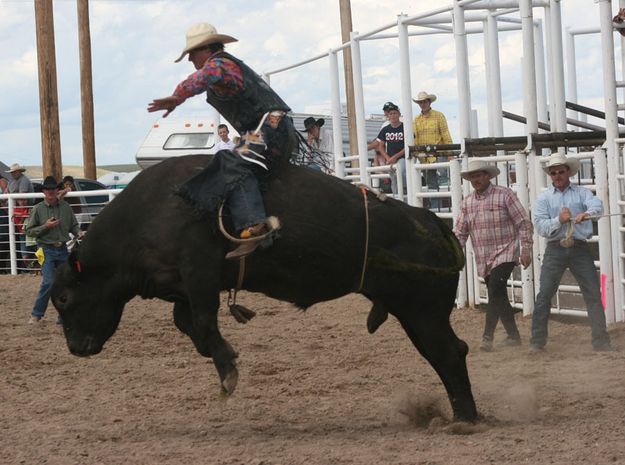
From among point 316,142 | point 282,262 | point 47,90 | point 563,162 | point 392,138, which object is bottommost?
point 282,262

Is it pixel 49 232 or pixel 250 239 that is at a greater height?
pixel 49 232

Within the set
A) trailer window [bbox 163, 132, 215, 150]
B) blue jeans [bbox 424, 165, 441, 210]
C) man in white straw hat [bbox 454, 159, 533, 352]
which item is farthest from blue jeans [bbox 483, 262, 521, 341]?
trailer window [bbox 163, 132, 215, 150]

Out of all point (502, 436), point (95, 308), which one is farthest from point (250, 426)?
point (502, 436)

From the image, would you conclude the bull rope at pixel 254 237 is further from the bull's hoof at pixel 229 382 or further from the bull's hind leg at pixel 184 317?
the bull's hoof at pixel 229 382

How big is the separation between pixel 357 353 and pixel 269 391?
1.85 meters

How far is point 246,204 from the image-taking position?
235 inches

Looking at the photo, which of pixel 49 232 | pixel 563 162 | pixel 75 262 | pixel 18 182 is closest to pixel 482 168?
pixel 563 162

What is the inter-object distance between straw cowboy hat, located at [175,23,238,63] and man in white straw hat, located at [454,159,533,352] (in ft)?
12.7

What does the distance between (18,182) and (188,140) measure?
27.3 ft

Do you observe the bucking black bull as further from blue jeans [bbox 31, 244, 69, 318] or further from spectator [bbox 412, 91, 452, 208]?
spectator [bbox 412, 91, 452, 208]

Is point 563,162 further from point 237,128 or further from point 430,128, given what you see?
point 430,128

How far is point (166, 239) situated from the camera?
6.04 meters

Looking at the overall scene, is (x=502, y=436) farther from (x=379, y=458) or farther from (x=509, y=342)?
(x=509, y=342)

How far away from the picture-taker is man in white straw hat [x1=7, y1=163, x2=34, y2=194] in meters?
19.1
